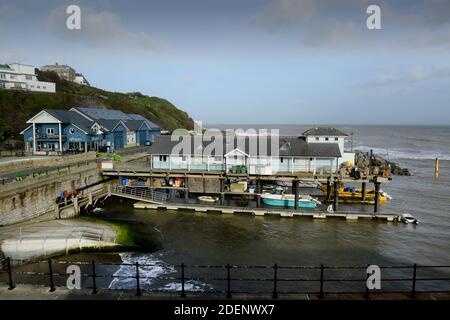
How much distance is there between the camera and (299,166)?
129ft

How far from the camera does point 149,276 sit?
20.2 meters

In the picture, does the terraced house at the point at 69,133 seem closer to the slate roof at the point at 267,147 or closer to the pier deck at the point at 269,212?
the slate roof at the point at 267,147

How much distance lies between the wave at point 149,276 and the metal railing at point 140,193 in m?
14.6

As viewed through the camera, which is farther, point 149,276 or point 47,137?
point 47,137

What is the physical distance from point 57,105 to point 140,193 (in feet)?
169

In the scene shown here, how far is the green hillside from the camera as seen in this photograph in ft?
219

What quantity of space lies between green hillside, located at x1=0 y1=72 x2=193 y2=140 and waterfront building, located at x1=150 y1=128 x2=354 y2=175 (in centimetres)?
3093

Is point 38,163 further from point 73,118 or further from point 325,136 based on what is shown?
point 325,136

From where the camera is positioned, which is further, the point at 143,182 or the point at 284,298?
the point at 143,182

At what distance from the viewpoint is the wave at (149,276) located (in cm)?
1919

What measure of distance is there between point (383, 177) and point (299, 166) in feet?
29.1

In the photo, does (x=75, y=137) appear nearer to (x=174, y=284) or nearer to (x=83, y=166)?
(x=83, y=166)

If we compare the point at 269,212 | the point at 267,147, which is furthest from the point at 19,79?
the point at 269,212
